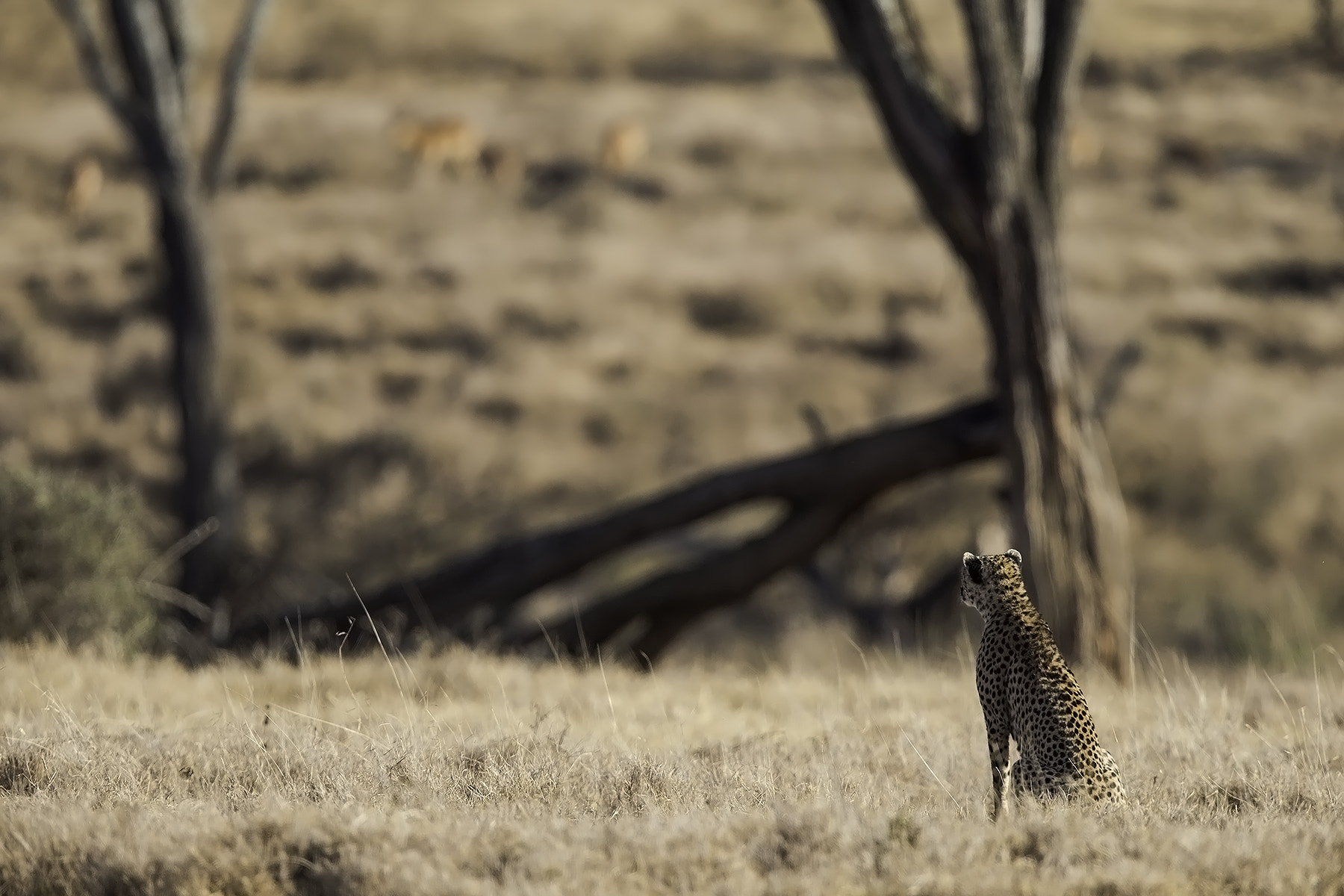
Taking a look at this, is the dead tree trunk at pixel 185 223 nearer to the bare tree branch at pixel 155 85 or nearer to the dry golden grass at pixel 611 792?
the bare tree branch at pixel 155 85

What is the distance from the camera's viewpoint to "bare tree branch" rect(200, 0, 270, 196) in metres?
13.6

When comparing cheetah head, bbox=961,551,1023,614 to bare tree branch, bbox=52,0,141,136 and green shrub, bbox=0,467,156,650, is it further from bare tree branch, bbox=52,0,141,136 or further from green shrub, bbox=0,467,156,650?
bare tree branch, bbox=52,0,141,136

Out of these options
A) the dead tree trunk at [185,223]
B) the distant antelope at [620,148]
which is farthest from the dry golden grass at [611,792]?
the distant antelope at [620,148]

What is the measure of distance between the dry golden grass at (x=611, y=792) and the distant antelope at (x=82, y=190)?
25332 mm

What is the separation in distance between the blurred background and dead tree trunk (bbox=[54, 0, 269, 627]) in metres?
0.59

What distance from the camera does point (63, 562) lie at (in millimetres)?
9141

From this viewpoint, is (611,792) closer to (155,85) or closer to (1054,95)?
(1054,95)

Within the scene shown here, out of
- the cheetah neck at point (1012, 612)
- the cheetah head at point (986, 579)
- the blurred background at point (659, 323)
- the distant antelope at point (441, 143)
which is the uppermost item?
the distant antelope at point (441, 143)

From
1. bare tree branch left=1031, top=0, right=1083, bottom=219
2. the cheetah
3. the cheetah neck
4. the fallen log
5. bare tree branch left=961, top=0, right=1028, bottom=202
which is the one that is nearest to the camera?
the cheetah

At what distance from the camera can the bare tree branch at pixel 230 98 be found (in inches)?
535

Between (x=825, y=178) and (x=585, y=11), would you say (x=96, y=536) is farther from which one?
(x=585, y=11)

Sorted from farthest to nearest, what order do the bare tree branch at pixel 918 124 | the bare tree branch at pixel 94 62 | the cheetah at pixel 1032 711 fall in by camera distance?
the bare tree branch at pixel 94 62 < the bare tree branch at pixel 918 124 < the cheetah at pixel 1032 711

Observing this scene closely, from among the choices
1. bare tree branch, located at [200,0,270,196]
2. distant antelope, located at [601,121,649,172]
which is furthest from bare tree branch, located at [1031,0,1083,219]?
distant antelope, located at [601,121,649,172]

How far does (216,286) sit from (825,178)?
71.6 ft
